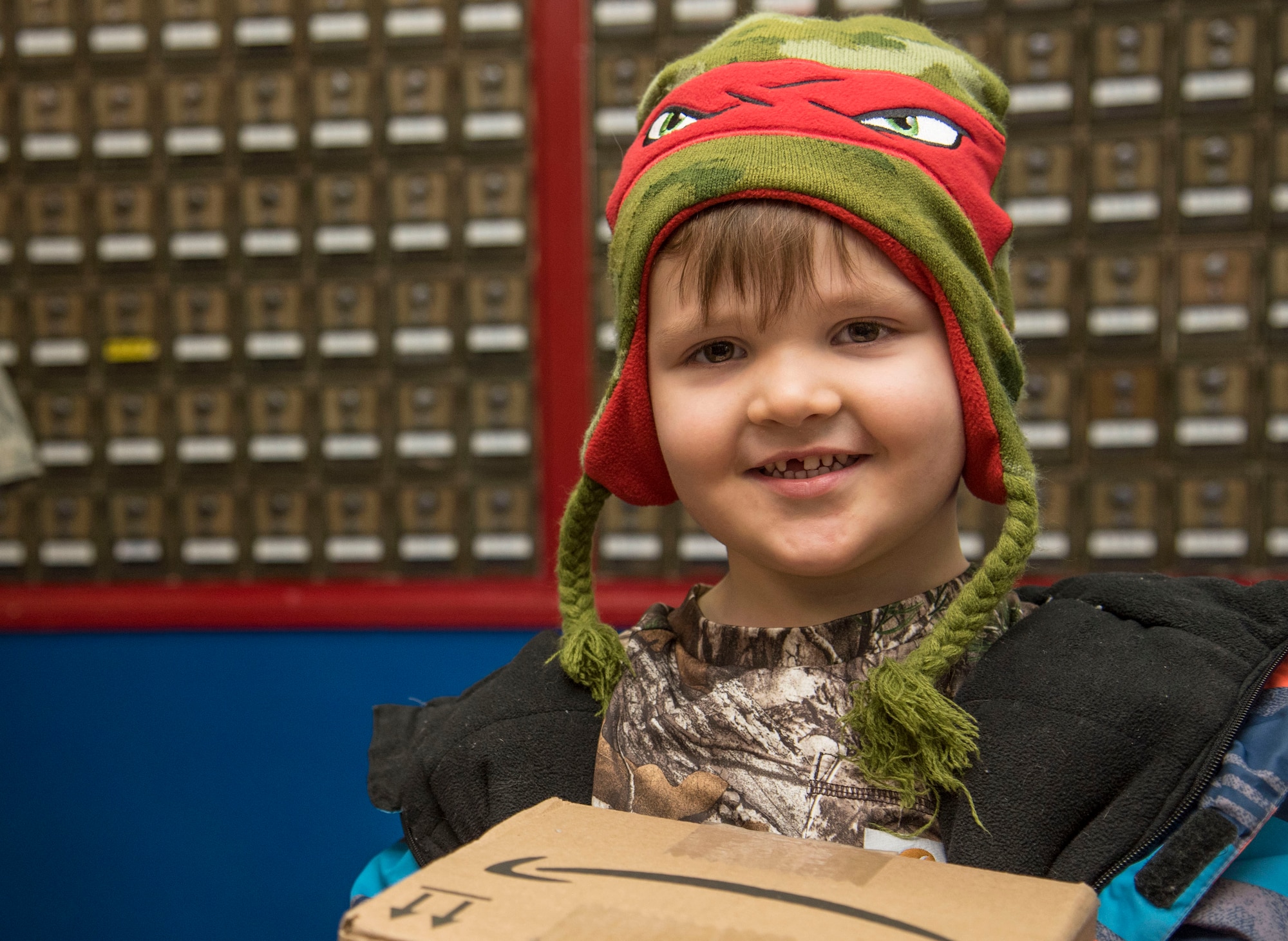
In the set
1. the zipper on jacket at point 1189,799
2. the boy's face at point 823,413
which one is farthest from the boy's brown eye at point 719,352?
the zipper on jacket at point 1189,799

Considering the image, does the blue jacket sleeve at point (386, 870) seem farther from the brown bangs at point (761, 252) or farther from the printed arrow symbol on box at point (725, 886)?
the brown bangs at point (761, 252)

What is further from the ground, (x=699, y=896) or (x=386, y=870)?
(x=699, y=896)

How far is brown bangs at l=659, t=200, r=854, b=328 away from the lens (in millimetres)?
638

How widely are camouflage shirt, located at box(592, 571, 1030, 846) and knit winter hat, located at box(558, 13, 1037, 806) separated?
0.02 metres

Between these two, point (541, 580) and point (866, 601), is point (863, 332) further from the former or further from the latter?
point (541, 580)

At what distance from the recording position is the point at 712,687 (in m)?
0.71

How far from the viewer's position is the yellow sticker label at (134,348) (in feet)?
6.42

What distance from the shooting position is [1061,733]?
605 millimetres

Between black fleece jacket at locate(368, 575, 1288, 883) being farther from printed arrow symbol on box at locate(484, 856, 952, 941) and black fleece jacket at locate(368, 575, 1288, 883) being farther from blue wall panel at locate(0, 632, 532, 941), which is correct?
blue wall panel at locate(0, 632, 532, 941)

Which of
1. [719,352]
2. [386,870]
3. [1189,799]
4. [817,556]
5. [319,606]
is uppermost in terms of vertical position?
[719,352]

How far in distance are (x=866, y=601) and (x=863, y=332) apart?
7.1 inches

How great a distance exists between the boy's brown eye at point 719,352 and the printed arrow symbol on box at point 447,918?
38 cm

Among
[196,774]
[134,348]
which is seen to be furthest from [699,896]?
[134,348]

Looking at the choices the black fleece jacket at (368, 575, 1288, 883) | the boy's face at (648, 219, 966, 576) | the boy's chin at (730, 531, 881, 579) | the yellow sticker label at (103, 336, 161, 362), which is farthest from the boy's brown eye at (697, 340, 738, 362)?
the yellow sticker label at (103, 336, 161, 362)
